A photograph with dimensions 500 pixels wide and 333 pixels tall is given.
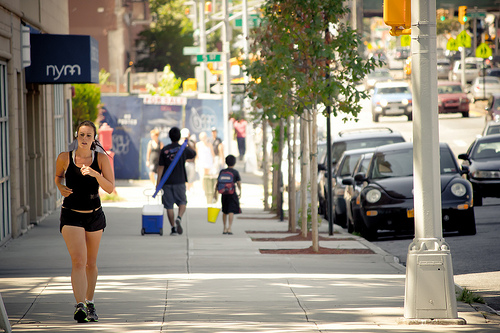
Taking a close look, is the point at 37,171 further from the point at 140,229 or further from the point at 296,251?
the point at 296,251

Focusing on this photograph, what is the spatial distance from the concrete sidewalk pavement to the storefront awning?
2938 millimetres

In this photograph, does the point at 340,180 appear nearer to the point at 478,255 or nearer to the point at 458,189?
the point at 458,189

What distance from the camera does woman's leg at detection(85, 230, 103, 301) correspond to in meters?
7.54

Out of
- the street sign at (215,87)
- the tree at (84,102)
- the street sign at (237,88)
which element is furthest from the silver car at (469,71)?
the tree at (84,102)

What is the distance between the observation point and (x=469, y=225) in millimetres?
14141

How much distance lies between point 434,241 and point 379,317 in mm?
844

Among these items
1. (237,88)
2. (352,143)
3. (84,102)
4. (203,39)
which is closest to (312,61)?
(352,143)

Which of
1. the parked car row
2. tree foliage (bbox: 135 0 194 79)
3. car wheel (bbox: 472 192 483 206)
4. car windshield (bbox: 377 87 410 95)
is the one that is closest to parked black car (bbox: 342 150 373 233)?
the parked car row

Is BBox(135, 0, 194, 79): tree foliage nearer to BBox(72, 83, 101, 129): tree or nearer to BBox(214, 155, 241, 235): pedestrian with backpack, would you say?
BBox(72, 83, 101, 129): tree

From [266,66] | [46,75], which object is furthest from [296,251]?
[46,75]

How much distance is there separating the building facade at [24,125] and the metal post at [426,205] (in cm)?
778

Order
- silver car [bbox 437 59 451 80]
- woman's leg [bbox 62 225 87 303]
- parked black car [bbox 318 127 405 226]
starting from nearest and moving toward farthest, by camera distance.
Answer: woman's leg [bbox 62 225 87 303]
parked black car [bbox 318 127 405 226]
silver car [bbox 437 59 451 80]

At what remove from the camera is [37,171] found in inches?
691

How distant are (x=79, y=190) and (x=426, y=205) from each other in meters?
3.01
